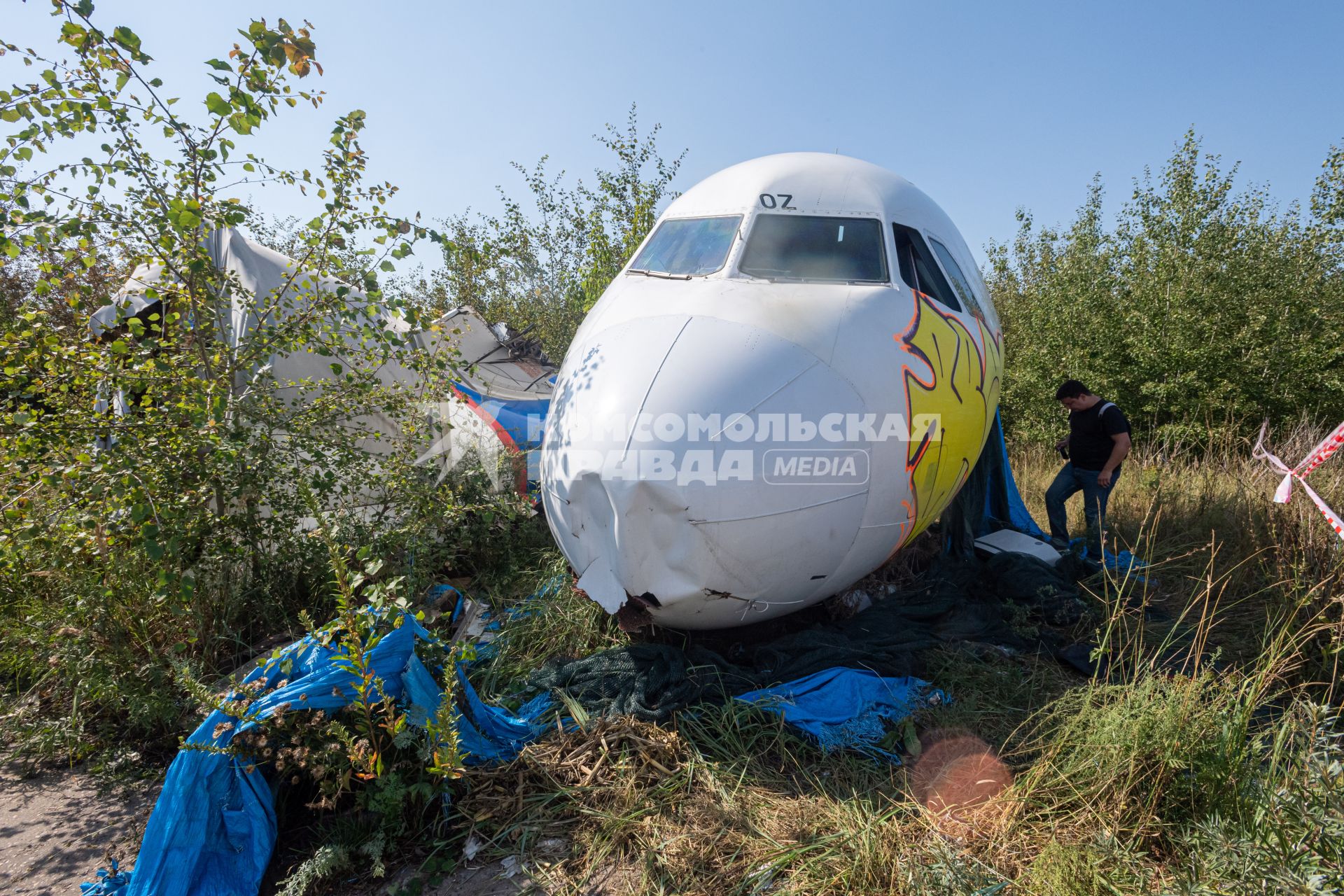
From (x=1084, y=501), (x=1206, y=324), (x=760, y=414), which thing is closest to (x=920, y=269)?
(x=760, y=414)

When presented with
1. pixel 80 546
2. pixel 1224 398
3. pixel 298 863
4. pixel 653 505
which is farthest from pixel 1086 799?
pixel 1224 398

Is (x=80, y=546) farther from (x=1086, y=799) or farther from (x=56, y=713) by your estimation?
(x=1086, y=799)

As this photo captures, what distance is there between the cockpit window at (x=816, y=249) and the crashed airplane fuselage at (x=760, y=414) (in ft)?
0.04

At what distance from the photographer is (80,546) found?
12.8 feet

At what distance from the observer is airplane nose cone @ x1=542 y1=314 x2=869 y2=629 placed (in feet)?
9.73

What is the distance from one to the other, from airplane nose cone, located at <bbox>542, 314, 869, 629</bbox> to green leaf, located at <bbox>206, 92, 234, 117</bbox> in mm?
2597

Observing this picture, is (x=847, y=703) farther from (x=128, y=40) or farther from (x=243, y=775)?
(x=128, y=40)

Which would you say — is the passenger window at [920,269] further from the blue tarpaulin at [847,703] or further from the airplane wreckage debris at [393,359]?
the airplane wreckage debris at [393,359]

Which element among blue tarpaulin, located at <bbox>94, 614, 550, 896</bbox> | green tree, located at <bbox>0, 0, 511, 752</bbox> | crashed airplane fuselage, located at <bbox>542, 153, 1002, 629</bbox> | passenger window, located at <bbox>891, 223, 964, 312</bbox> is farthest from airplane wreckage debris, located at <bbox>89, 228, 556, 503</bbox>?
passenger window, located at <bbox>891, 223, 964, 312</bbox>

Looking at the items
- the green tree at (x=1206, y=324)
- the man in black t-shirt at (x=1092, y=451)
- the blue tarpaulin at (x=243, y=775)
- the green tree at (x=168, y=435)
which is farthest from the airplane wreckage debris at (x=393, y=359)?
the green tree at (x=1206, y=324)

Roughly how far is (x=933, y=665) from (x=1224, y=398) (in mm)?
10725

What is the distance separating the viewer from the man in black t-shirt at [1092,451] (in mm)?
6348

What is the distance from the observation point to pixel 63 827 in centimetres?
332

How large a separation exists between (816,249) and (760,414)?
5.27 feet
